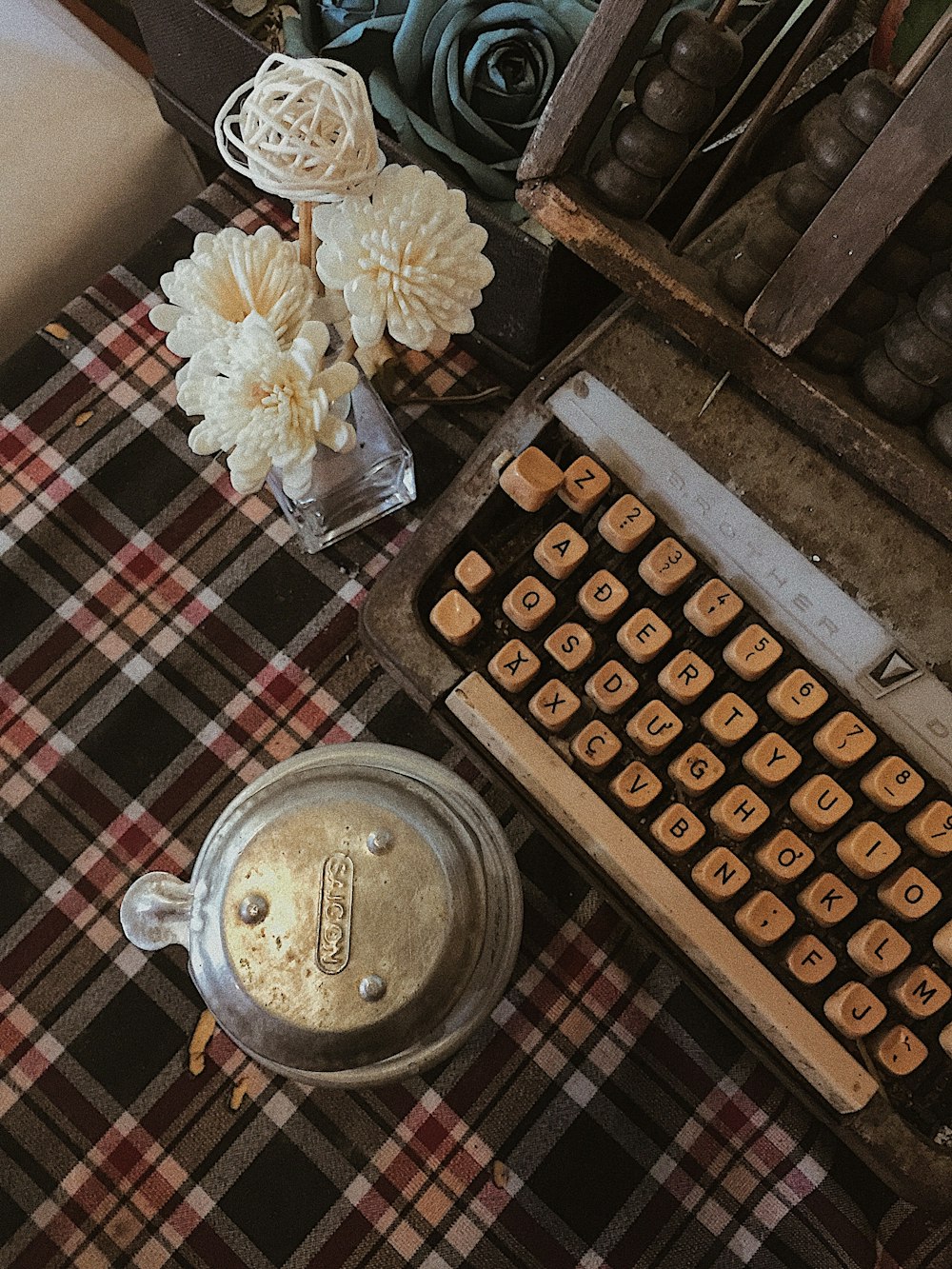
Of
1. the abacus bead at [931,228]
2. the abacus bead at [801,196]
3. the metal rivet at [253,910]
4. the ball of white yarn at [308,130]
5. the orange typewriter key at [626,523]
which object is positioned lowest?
the metal rivet at [253,910]

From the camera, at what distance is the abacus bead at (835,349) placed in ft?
2.05

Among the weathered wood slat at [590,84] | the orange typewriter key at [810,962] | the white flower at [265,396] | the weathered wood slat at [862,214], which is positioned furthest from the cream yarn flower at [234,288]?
the orange typewriter key at [810,962]

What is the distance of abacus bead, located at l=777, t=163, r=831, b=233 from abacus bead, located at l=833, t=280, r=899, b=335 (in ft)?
0.17

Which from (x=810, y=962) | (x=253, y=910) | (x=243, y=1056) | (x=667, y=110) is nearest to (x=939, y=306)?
(x=667, y=110)

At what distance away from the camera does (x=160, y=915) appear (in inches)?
25.1

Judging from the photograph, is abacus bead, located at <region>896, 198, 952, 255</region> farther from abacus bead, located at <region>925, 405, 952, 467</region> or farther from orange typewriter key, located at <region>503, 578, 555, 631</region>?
orange typewriter key, located at <region>503, 578, 555, 631</region>

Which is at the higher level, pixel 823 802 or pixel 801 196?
pixel 801 196

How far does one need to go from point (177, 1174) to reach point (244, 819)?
0.29m

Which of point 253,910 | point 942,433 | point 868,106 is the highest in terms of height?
point 868,106

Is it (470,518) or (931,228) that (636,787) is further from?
(931,228)

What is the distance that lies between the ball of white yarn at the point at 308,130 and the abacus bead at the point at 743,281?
0.81 ft

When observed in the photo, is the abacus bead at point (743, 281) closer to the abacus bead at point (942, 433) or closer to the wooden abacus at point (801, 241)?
the wooden abacus at point (801, 241)

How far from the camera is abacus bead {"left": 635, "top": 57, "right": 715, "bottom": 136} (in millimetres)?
592

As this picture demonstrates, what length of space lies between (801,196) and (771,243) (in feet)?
0.10
